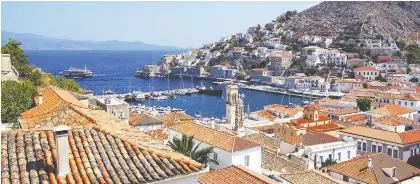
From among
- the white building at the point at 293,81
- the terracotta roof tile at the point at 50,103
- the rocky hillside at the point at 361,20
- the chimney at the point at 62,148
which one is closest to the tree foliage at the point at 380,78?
the white building at the point at 293,81

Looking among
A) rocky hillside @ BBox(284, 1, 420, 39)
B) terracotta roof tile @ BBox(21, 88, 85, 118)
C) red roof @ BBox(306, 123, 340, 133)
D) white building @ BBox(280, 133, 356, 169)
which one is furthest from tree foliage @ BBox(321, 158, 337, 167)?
rocky hillside @ BBox(284, 1, 420, 39)

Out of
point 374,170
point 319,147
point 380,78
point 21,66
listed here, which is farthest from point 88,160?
point 380,78

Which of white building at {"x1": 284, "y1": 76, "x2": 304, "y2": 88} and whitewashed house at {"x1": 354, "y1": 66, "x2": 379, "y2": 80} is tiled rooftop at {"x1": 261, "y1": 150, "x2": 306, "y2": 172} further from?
whitewashed house at {"x1": 354, "y1": 66, "x2": 379, "y2": 80}

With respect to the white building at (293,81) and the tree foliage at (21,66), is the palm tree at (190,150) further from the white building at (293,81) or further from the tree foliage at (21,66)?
the white building at (293,81)

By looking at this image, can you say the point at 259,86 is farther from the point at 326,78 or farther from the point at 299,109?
the point at 299,109

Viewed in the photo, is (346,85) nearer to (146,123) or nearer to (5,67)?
(146,123)


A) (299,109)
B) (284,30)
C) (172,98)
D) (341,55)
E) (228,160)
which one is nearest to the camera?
(228,160)

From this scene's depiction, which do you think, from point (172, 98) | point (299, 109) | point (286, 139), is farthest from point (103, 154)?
point (172, 98)
